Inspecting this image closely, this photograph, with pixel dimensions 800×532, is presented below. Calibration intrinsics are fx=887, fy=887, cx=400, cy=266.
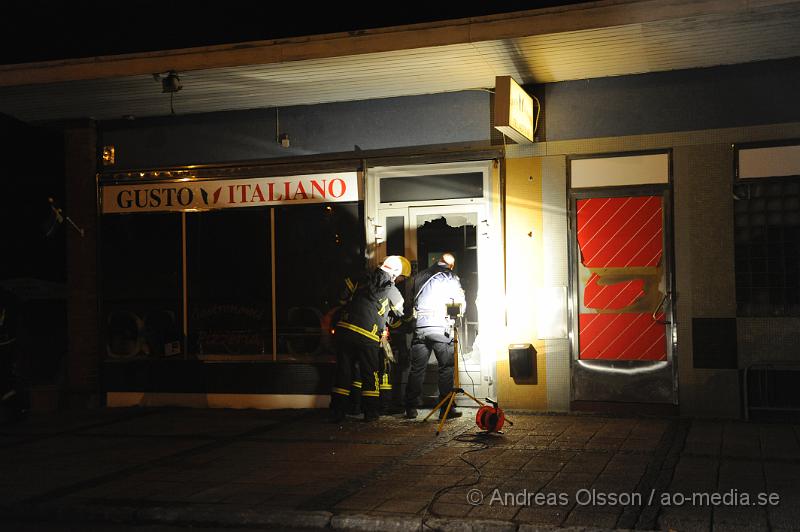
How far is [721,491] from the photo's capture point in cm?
700

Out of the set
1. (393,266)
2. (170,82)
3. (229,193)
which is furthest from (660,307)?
(170,82)

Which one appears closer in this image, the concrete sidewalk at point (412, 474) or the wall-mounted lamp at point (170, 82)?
the concrete sidewalk at point (412, 474)

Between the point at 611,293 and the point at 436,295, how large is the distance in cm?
222

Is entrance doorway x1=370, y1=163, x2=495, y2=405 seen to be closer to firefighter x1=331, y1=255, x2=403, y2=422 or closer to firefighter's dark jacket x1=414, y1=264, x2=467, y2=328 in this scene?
firefighter's dark jacket x1=414, y1=264, x2=467, y2=328

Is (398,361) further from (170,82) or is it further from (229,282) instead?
(170,82)

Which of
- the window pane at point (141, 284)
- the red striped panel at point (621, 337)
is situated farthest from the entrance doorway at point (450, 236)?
the window pane at point (141, 284)

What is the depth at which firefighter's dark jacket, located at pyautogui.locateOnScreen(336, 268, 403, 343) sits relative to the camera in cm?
1098

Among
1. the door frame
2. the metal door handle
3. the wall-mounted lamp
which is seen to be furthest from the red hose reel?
the wall-mounted lamp

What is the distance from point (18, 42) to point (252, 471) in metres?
8.33

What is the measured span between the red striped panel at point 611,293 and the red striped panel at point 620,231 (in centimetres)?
23

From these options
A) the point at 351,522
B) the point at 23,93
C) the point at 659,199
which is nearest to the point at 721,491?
the point at 351,522

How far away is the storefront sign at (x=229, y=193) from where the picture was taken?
12438 millimetres

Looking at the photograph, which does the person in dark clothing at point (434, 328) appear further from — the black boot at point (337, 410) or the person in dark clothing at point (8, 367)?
the person in dark clothing at point (8, 367)

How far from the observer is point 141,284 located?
1334 centimetres
